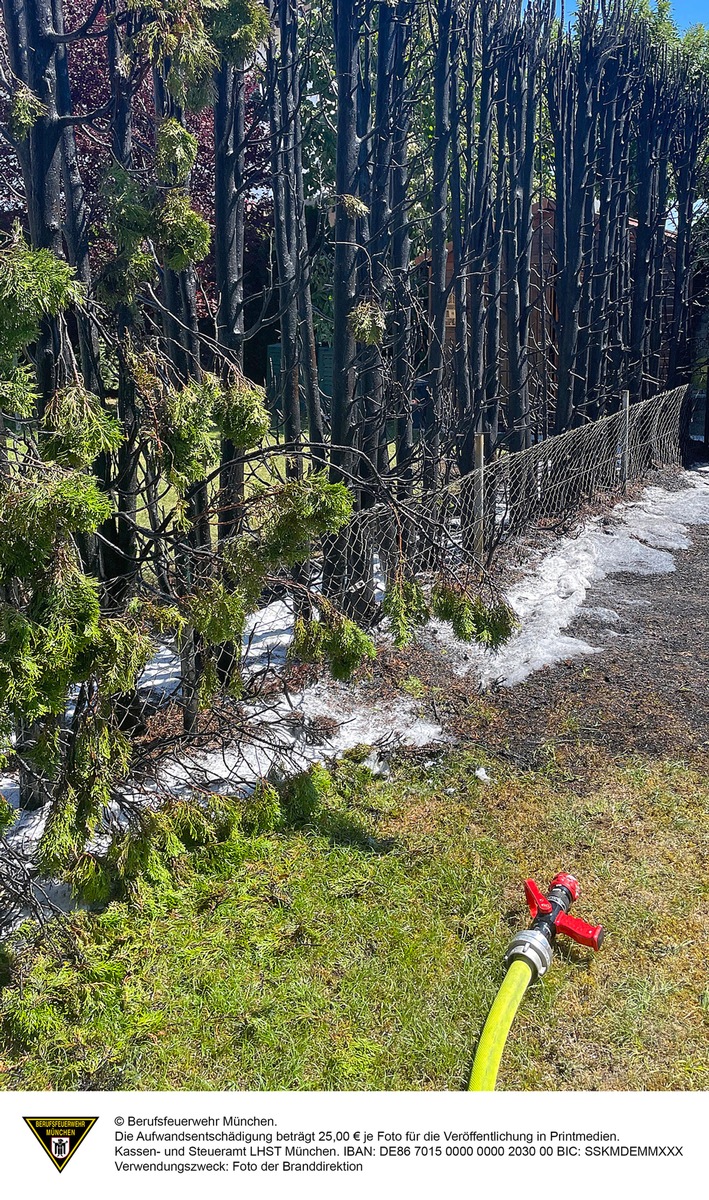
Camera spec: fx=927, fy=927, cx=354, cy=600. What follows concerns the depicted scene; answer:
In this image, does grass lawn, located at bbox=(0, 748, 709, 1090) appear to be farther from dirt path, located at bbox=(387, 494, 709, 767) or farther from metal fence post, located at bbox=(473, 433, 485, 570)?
metal fence post, located at bbox=(473, 433, 485, 570)

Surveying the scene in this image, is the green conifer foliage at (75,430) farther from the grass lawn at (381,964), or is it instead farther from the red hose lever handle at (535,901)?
the red hose lever handle at (535,901)

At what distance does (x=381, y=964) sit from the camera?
299cm

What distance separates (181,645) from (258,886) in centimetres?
95

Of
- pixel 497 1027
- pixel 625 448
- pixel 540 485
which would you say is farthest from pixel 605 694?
pixel 625 448

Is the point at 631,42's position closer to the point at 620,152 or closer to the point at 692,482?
→ the point at 620,152

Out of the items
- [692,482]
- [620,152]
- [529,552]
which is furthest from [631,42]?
[529,552]

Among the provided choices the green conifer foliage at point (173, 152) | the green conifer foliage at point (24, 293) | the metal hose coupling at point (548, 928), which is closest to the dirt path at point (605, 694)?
the metal hose coupling at point (548, 928)

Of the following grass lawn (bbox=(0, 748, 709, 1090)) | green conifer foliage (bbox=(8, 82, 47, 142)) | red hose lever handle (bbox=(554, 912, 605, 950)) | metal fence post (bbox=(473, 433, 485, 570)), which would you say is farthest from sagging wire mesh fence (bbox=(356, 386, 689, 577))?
green conifer foliage (bbox=(8, 82, 47, 142))

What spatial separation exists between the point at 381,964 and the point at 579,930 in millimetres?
656

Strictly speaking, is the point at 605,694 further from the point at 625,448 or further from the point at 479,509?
the point at 625,448

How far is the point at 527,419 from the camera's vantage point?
9.99 meters

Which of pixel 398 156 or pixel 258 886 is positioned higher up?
pixel 398 156
